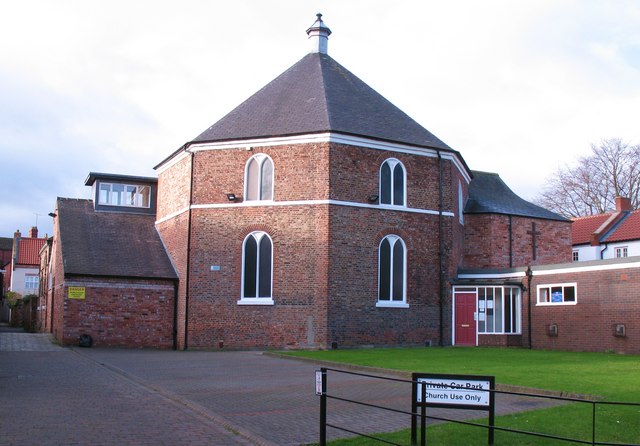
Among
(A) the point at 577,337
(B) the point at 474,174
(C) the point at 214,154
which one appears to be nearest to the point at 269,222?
(C) the point at 214,154

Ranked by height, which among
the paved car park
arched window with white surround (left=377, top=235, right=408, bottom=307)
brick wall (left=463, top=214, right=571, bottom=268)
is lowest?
the paved car park

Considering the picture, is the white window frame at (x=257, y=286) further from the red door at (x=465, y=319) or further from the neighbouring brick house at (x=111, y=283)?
the red door at (x=465, y=319)

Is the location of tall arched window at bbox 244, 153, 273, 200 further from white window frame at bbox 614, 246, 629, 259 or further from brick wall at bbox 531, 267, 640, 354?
white window frame at bbox 614, 246, 629, 259

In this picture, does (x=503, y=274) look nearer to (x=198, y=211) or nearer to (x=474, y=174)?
(x=474, y=174)

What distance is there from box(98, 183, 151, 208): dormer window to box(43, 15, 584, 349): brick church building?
4.72 m

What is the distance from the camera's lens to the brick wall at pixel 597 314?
951 inches

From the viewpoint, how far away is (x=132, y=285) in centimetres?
2972

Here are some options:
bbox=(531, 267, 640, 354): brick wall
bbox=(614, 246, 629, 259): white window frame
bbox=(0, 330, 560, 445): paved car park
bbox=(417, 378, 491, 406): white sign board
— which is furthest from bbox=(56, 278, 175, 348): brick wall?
bbox=(614, 246, 629, 259): white window frame

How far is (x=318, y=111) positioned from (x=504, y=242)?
38.0 feet

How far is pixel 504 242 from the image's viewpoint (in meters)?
34.5

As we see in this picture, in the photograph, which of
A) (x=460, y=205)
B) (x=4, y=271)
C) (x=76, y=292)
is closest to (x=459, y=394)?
(x=76, y=292)

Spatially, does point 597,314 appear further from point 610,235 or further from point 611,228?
point 611,228

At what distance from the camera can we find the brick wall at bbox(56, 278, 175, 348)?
1128 inches

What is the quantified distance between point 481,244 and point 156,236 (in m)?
15.3
